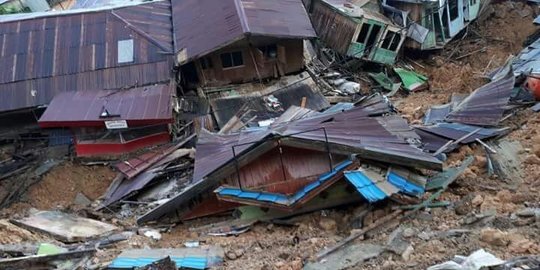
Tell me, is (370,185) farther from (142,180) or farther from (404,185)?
(142,180)

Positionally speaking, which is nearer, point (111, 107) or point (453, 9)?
point (111, 107)

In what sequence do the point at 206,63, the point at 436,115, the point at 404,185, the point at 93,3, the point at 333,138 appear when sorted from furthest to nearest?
the point at 93,3, the point at 206,63, the point at 436,115, the point at 333,138, the point at 404,185

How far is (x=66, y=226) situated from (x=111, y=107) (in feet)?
21.0

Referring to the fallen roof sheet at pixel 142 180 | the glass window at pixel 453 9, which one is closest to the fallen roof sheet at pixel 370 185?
the fallen roof sheet at pixel 142 180

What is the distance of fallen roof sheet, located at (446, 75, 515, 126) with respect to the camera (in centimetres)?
1784

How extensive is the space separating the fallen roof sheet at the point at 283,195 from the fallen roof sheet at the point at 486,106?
21.5ft

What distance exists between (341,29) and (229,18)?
26.7 feet

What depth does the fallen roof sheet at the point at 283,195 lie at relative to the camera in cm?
1318

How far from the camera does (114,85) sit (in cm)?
2198

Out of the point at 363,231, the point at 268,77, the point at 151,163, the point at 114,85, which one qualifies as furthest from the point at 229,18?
the point at 363,231

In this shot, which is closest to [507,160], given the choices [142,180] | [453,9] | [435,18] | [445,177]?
[445,177]

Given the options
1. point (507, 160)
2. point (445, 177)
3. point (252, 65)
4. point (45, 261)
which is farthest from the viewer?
point (252, 65)

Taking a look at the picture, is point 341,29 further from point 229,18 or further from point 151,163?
point 151,163

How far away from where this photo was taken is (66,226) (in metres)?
15.2
